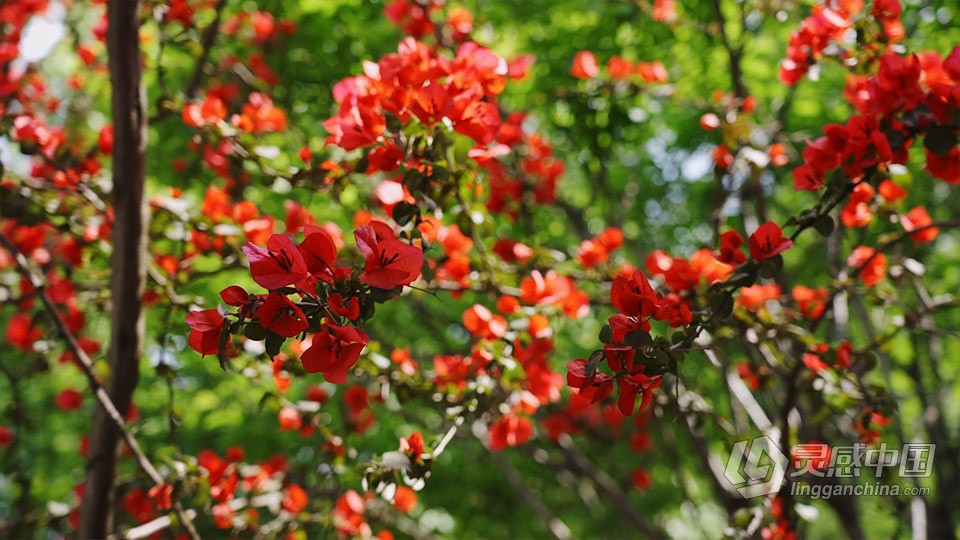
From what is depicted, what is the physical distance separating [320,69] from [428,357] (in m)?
1.69

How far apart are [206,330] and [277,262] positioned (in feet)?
0.62

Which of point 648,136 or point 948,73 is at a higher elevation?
point 948,73

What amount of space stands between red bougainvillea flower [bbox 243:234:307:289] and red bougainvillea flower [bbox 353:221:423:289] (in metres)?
0.11

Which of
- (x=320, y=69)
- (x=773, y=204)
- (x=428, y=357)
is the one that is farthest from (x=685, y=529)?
(x=320, y=69)

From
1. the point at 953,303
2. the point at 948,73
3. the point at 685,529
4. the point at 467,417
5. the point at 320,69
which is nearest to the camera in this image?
the point at 948,73

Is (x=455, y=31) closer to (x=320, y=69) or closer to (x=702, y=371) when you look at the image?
(x=320, y=69)

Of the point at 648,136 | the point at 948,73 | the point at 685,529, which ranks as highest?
the point at 948,73

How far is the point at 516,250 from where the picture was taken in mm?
2771

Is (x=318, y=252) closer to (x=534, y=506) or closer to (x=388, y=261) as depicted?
(x=388, y=261)

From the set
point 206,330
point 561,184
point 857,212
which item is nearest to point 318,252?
point 206,330

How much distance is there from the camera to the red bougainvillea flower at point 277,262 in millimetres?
1200

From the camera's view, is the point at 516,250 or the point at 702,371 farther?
the point at 702,371

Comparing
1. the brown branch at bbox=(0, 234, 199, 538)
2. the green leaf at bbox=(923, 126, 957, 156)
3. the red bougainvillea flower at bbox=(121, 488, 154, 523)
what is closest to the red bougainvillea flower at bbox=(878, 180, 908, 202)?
the green leaf at bbox=(923, 126, 957, 156)

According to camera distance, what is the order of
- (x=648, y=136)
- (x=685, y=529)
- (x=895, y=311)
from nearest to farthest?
(x=648, y=136) → (x=895, y=311) → (x=685, y=529)
